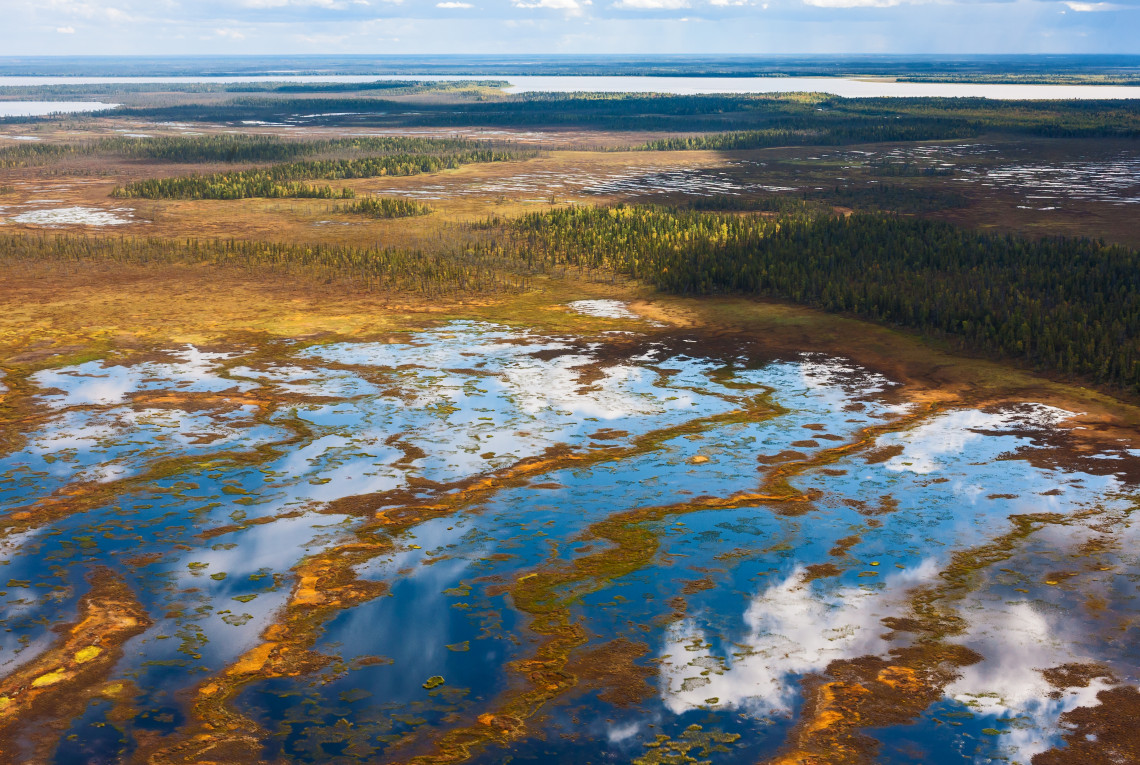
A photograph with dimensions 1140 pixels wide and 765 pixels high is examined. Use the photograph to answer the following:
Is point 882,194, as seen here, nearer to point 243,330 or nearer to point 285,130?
point 243,330

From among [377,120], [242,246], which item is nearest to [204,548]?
[242,246]

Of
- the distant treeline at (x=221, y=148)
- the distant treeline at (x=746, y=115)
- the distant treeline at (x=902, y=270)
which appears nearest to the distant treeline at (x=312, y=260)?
the distant treeline at (x=902, y=270)

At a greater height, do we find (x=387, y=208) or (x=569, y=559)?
(x=387, y=208)

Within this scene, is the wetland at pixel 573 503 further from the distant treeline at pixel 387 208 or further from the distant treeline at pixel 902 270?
the distant treeline at pixel 387 208

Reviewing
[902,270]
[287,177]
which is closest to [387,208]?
[287,177]

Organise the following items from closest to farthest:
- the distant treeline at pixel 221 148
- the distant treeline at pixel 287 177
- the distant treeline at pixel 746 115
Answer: the distant treeline at pixel 287 177 → the distant treeline at pixel 221 148 → the distant treeline at pixel 746 115

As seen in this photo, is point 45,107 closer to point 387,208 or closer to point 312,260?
point 387,208
